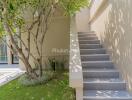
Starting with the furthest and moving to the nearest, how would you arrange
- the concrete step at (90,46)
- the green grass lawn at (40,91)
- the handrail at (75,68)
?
1. the concrete step at (90,46)
2. the green grass lawn at (40,91)
3. the handrail at (75,68)

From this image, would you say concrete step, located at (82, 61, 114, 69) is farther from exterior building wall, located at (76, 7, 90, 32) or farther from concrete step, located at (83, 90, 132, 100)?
exterior building wall, located at (76, 7, 90, 32)

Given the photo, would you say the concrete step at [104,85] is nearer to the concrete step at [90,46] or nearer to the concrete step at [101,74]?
the concrete step at [101,74]

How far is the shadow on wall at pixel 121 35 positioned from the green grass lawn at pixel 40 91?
1.59 metres

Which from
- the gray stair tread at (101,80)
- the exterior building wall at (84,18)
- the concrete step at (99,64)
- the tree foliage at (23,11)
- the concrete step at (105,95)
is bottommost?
the concrete step at (105,95)

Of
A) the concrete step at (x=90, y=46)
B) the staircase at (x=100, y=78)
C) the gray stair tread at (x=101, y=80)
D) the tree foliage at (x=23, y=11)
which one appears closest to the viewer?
the staircase at (x=100, y=78)

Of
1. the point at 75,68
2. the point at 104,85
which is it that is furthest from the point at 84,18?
the point at 75,68

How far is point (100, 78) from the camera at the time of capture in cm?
610

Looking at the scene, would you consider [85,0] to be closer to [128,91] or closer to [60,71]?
[60,71]

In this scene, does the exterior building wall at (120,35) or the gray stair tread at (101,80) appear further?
the gray stair tread at (101,80)

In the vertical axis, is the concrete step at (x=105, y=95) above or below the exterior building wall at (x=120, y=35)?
below

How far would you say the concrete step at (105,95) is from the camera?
196 inches

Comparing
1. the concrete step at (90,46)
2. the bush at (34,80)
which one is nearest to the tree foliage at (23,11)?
the bush at (34,80)

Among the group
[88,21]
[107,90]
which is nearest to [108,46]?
[107,90]

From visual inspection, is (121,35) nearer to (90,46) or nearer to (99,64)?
(99,64)
